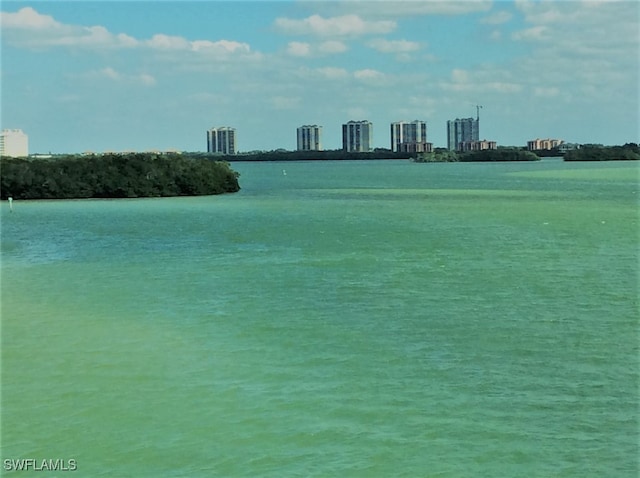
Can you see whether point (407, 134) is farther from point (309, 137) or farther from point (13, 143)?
point (13, 143)

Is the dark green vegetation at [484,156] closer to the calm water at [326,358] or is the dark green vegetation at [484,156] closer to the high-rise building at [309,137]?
the high-rise building at [309,137]

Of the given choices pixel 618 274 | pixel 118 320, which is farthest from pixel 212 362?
pixel 618 274

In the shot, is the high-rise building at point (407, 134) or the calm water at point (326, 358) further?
the high-rise building at point (407, 134)

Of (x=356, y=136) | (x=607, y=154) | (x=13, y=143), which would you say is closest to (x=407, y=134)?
(x=356, y=136)

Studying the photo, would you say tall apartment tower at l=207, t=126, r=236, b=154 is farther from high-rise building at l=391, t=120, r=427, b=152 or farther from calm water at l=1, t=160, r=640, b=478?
calm water at l=1, t=160, r=640, b=478

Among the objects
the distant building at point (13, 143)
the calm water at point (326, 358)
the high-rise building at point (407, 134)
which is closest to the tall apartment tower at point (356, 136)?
the high-rise building at point (407, 134)

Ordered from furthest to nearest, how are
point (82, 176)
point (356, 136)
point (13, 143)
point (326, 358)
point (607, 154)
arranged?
1. point (356, 136)
2. point (607, 154)
3. point (13, 143)
4. point (82, 176)
5. point (326, 358)
